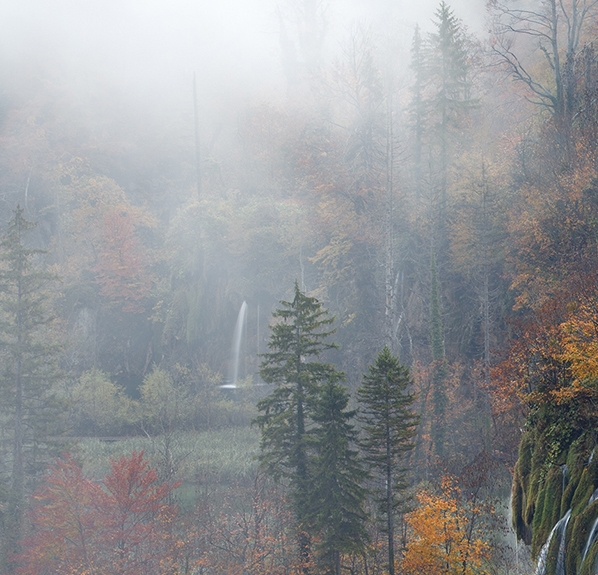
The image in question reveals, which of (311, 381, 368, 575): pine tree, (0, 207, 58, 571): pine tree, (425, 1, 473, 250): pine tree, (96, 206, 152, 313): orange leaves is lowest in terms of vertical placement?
(311, 381, 368, 575): pine tree

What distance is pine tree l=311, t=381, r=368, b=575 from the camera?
17.6 m

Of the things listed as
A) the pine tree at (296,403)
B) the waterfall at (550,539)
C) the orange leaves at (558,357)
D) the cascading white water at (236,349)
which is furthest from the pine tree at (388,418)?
the cascading white water at (236,349)

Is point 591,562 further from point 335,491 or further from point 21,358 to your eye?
point 21,358

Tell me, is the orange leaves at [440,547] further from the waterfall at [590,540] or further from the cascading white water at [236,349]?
the cascading white water at [236,349]

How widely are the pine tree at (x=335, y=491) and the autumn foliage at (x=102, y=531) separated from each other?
6042 millimetres

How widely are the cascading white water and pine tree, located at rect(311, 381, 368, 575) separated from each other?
22676 millimetres

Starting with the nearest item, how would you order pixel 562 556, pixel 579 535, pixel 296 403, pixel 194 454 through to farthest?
1. pixel 579 535
2. pixel 562 556
3. pixel 296 403
4. pixel 194 454

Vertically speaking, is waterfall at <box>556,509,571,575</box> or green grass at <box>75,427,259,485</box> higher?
waterfall at <box>556,509,571,575</box>

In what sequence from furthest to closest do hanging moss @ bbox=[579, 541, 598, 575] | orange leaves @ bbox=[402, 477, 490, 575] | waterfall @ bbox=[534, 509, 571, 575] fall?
orange leaves @ bbox=[402, 477, 490, 575], waterfall @ bbox=[534, 509, 571, 575], hanging moss @ bbox=[579, 541, 598, 575]

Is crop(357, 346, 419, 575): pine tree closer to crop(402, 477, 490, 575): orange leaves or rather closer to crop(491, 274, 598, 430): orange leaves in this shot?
crop(402, 477, 490, 575): orange leaves

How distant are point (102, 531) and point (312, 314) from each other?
12960 mm

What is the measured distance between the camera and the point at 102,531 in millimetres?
21250

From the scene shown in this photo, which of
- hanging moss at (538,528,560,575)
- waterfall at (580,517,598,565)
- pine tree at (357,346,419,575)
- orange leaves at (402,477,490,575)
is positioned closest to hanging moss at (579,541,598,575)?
waterfall at (580,517,598,565)

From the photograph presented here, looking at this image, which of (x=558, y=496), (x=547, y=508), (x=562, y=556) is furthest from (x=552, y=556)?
(x=558, y=496)
